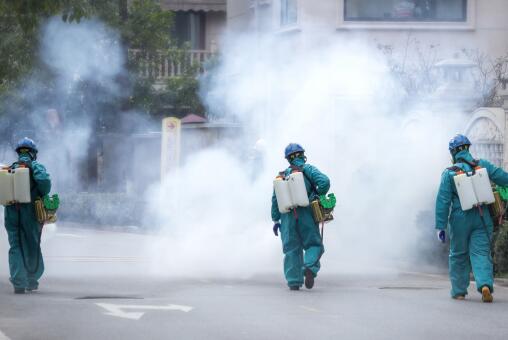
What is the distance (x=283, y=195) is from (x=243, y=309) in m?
2.72

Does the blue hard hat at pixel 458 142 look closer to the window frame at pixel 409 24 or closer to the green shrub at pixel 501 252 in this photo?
the green shrub at pixel 501 252

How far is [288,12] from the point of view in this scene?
30.4 metres

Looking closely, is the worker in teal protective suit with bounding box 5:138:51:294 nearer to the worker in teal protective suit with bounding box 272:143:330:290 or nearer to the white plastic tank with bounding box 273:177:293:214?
the white plastic tank with bounding box 273:177:293:214

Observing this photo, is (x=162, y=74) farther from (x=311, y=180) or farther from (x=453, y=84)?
(x=311, y=180)

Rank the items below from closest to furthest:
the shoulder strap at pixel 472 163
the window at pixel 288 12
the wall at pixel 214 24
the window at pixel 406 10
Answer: the shoulder strap at pixel 472 163 < the window at pixel 288 12 < the window at pixel 406 10 < the wall at pixel 214 24

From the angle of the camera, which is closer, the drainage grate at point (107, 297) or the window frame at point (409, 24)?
the drainage grate at point (107, 297)

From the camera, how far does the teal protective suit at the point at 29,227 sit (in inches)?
606

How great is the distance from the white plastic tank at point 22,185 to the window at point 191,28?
→ 99.4ft

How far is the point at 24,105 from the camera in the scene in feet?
110

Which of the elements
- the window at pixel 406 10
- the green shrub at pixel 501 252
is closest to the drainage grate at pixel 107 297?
the green shrub at pixel 501 252

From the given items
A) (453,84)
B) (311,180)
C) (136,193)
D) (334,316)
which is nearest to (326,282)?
(311,180)

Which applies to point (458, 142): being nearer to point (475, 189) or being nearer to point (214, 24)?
point (475, 189)

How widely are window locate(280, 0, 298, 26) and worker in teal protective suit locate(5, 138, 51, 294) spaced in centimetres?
1521

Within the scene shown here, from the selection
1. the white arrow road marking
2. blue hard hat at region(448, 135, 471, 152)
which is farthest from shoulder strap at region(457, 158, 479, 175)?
the white arrow road marking
